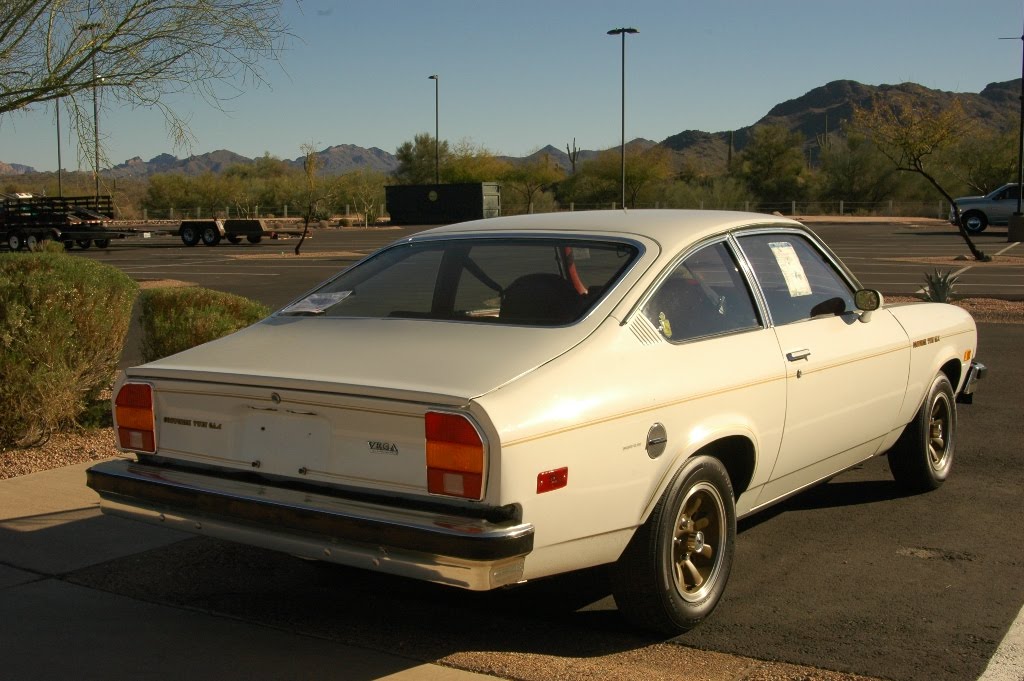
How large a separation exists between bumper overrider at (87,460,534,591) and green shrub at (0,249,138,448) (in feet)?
10.1

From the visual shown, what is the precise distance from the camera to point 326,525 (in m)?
3.94

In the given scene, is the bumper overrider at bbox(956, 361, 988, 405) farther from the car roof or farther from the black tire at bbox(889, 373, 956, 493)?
the car roof

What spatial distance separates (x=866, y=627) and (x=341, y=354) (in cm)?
235

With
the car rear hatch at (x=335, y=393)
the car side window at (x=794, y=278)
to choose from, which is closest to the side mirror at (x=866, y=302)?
the car side window at (x=794, y=278)

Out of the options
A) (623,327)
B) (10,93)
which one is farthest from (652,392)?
(10,93)

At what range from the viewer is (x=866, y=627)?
4.61 meters

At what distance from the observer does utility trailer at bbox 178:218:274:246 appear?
42.6 m

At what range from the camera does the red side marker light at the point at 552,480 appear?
382cm

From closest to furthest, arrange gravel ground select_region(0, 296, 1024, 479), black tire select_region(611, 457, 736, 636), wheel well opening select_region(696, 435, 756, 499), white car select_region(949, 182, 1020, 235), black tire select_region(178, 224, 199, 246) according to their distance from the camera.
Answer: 1. black tire select_region(611, 457, 736, 636)
2. wheel well opening select_region(696, 435, 756, 499)
3. gravel ground select_region(0, 296, 1024, 479)
4. white car select_region(949, 182, 1020, 235)
5. black tire select_region(178, 224, 199, 246)

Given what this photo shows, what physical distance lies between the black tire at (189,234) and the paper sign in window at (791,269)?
3927 cm

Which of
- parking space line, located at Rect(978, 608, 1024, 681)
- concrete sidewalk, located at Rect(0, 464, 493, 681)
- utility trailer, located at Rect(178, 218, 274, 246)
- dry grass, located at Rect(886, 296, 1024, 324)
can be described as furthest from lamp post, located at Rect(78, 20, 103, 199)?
utility trailer, located at Rect(178, 218, 274, 246)

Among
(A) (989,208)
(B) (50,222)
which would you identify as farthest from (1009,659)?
(A) (989,208)

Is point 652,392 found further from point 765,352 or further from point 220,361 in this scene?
point 220,361

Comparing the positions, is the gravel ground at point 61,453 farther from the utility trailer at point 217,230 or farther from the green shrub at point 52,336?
the utility trailer at point 217,230
